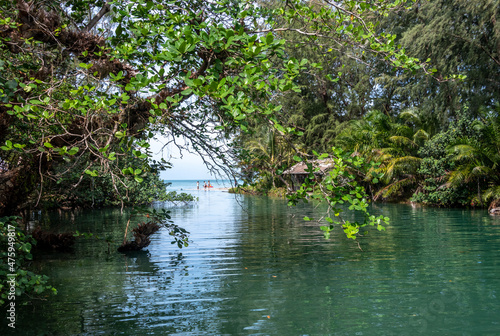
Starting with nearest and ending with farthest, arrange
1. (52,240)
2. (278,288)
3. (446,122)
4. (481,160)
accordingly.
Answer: (278,288) < (52,240) < (481,160) < (446,122)

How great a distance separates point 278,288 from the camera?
5852 millimetres

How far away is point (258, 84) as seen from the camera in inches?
142

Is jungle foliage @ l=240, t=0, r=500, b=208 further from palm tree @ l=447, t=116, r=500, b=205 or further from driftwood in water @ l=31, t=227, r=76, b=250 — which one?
driftwood in water @ l=31, t=227, r=76, b=250

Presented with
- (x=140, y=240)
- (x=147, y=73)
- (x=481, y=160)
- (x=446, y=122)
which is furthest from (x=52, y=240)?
(x=446, y=122)

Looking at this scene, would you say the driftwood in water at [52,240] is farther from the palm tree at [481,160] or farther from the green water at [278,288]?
the palm tree at [481,160]

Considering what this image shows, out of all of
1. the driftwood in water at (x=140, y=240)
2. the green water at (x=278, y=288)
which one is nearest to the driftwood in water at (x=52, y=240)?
the green water at (x=278, y=288)

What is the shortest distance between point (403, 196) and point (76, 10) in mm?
20062

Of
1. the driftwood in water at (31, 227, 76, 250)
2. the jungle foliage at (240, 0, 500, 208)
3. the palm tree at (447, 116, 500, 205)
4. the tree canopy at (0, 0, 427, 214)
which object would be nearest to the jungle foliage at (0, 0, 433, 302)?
the tree canopy at (0, 0, 427, 214)

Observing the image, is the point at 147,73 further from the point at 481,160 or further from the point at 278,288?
the point at 481,160

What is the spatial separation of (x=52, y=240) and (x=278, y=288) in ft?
19.8

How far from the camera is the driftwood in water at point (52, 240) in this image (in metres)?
9.32

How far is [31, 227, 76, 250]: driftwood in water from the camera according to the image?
932 centimetres

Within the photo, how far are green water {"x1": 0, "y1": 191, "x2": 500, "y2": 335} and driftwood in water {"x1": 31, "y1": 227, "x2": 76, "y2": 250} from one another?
450 mm

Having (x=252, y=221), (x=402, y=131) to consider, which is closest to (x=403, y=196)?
(x=402, y=131)
